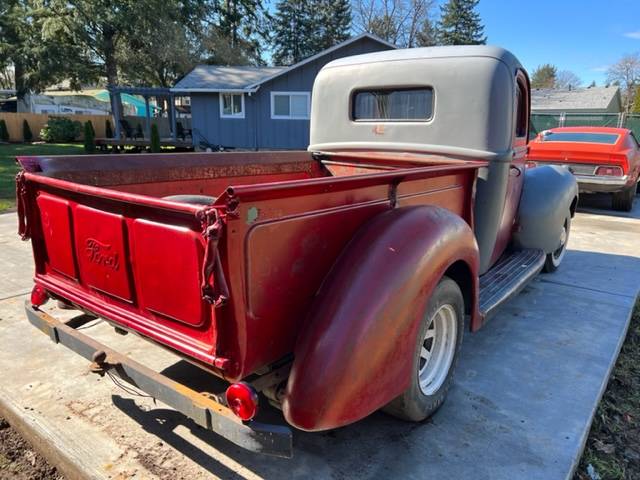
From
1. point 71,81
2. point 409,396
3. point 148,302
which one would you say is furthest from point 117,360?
point 71,81

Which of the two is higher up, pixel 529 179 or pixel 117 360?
pixel 529 179

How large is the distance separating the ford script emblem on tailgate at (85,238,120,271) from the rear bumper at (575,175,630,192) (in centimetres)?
942

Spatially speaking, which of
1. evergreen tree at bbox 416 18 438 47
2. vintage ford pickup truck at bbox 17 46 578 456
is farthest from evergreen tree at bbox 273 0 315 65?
vintage ford pickup truck at bbox 17 46 578 456

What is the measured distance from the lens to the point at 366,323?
2.02 m

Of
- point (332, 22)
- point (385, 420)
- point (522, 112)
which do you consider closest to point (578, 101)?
point (332, 22)

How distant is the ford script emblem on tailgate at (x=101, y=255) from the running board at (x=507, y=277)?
223 centimetres

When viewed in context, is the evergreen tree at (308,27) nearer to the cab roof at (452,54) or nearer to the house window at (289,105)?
the house window at (289,105)

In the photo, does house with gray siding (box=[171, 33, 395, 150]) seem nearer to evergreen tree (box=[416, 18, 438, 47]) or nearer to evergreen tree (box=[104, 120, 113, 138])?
evergreen tree (box=[104, 120, 113, 138])

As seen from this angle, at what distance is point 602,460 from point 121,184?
3.27 metres

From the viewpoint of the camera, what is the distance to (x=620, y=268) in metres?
5.77

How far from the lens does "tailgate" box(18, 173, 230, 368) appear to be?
6.33 ft

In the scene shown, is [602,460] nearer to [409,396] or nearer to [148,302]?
[409,396]

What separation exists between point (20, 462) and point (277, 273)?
74.1 inches

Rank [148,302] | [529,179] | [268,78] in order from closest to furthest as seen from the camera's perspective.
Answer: [148,302] < [529,179] < [268,78]
